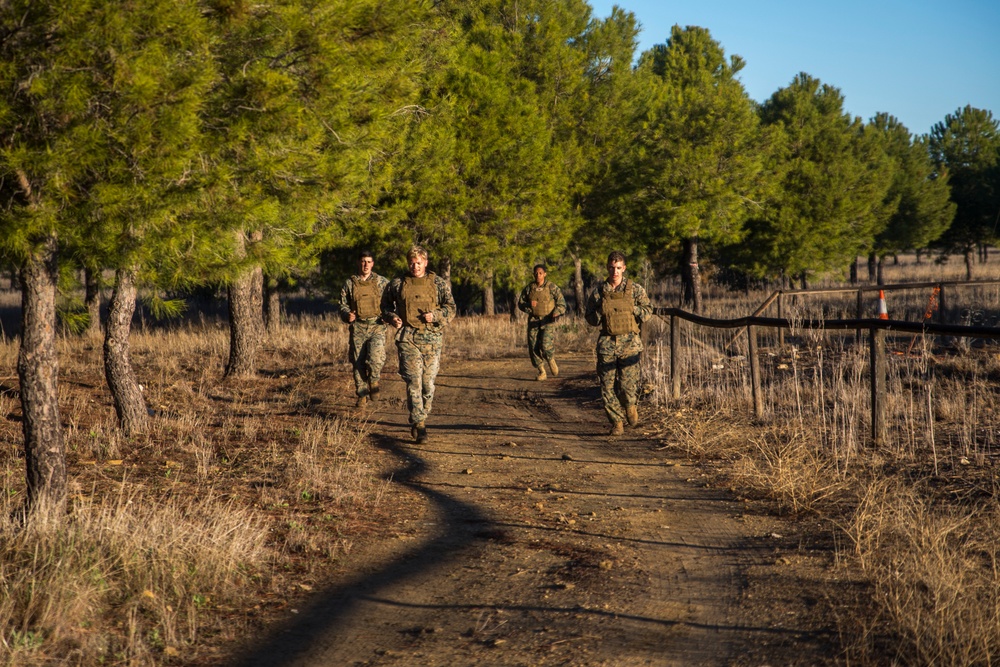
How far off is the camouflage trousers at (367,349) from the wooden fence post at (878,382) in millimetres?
6359

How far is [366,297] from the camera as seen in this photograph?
1210 cm

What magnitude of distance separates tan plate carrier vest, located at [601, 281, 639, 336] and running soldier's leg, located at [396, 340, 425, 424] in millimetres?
2086

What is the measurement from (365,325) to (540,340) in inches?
151

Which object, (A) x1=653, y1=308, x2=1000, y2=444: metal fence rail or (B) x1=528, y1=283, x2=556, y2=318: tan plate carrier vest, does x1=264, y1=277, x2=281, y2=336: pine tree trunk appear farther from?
(A) x1=653, y1=308, x2=1000, y2=444: metal fence rail

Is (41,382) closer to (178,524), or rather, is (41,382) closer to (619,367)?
(178,524)

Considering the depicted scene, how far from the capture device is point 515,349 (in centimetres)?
2045

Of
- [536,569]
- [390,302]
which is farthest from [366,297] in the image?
[536,569]

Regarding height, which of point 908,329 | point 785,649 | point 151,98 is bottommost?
point 785,649

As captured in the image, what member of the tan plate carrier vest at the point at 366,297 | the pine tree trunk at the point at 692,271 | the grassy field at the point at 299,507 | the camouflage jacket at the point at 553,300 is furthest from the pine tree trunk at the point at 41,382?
the pine tree trunk at the point at 692,271

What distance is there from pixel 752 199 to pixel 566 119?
748 cm

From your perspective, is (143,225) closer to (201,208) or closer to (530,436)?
(201,208)

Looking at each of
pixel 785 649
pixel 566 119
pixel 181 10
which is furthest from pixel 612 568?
pixel 566 119

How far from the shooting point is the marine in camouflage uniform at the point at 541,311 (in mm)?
14930

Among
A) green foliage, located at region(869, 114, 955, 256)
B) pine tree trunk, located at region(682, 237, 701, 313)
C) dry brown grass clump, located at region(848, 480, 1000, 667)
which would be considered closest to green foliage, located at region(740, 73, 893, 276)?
pine tree trunk, located at region(682, 237, 701, 313)
